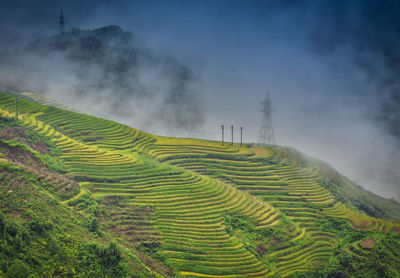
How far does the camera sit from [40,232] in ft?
59.0

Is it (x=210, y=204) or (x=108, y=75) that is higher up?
(x=108, y=75)

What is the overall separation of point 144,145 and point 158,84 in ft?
107

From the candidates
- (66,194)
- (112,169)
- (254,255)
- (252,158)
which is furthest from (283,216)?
(66,194)

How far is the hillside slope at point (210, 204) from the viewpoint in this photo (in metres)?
23.0

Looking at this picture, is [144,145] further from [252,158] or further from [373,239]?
[373,239]

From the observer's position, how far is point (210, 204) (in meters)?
28.1

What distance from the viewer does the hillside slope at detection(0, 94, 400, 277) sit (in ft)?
75.3

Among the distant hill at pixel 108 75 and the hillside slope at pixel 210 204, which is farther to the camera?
the distant hill at pixel 108 75

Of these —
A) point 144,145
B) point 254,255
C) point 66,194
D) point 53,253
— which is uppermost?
point 144,145

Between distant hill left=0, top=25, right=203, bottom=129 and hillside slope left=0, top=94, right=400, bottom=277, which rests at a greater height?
distant hill left=0, top=25, right=203, bottom=129

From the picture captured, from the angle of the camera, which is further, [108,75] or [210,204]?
[108,75]

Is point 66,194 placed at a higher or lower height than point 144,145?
lower

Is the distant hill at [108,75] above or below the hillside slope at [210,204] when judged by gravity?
above

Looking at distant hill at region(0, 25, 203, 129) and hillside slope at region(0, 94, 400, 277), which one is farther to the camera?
distant hill at region(0, 25, 203, 129)
